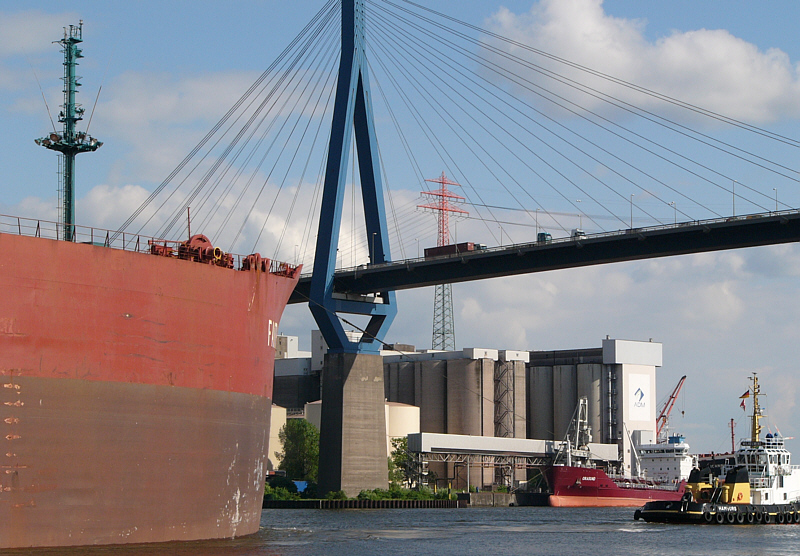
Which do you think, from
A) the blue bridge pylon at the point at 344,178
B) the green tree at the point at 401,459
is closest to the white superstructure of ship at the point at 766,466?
the blue bridge pylon at the point at 344,178

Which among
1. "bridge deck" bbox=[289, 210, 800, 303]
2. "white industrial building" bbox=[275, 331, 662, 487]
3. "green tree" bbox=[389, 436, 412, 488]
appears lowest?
"green tree" bbox=[389, 436, 412, 488]

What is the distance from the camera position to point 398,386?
101500 mm

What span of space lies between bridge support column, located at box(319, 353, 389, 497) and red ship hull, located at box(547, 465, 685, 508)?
59.5ft

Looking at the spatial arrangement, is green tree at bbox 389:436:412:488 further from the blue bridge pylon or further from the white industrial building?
the blue bridge pylon

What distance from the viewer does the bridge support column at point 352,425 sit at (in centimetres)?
5875

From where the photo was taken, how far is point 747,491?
1641 inches

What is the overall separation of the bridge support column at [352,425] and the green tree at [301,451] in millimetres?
16849

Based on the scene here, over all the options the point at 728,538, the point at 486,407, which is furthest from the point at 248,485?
the point at 486,407

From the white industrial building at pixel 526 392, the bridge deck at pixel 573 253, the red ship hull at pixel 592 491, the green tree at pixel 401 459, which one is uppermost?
the bridge deck at pixel 573 253

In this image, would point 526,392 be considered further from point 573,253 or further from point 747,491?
point 747,491

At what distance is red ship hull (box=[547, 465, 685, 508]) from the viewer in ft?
242

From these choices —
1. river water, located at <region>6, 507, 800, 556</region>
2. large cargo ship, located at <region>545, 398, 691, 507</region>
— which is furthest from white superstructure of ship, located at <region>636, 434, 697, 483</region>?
river water, located at <region>6, 507, 800, 556</region>

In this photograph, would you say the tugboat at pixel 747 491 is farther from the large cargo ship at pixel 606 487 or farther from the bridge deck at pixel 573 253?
the large cargo ship at pixel 606 487

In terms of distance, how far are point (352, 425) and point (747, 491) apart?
76.7 feet
